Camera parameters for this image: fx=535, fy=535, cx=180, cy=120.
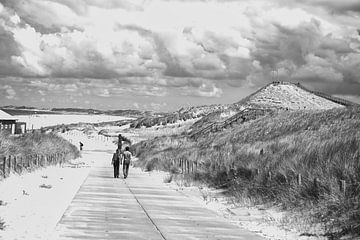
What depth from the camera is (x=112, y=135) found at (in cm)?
10244

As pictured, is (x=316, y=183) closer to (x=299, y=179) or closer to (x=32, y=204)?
(x=299, y=179)

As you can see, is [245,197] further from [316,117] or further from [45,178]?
[316,117]

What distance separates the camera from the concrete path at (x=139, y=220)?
410 inches

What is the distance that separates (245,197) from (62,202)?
18.8 feet

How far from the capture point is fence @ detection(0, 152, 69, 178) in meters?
20.3

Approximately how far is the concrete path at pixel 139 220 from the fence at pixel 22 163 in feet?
13.8

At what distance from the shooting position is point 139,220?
40.0 feet

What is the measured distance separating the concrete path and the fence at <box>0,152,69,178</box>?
4.20 m

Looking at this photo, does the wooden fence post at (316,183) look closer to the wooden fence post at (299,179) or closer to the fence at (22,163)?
the wooden fence post at (299,179)

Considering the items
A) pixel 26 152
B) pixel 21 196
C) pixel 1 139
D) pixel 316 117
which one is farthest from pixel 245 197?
pixel 316 117

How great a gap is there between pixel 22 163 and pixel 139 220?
13.1m

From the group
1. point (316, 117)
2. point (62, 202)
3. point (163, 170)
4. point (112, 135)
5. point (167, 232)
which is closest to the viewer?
point (167, 232)

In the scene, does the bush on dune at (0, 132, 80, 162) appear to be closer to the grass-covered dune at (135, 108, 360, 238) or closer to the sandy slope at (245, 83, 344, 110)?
the grass-covered dune at (135, 108, 360, 238)

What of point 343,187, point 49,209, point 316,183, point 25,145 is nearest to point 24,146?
point 25,145
